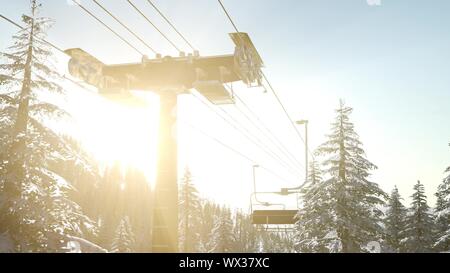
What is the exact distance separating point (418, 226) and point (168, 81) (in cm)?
3719

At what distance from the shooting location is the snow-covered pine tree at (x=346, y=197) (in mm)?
24438

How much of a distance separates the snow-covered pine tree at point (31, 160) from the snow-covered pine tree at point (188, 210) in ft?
92.6

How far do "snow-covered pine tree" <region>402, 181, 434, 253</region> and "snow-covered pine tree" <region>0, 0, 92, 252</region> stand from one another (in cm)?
3606

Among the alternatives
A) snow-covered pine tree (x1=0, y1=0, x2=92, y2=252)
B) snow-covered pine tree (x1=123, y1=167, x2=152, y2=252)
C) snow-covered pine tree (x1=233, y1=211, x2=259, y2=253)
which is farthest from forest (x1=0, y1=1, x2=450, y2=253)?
snow-covered pine tree (x1=123, y1=167, x2=152, y2=252)

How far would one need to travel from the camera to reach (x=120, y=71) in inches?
620

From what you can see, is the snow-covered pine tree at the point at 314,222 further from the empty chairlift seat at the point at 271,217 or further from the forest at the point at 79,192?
the empty chairlift seat at the point at 271,217

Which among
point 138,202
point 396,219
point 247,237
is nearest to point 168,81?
point 396,219

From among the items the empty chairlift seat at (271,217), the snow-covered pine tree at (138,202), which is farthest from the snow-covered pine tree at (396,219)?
the snow-covered pine tree at (138,202)

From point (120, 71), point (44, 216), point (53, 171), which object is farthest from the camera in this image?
point (53, 171)

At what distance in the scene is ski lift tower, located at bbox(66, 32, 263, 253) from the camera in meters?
12.5
